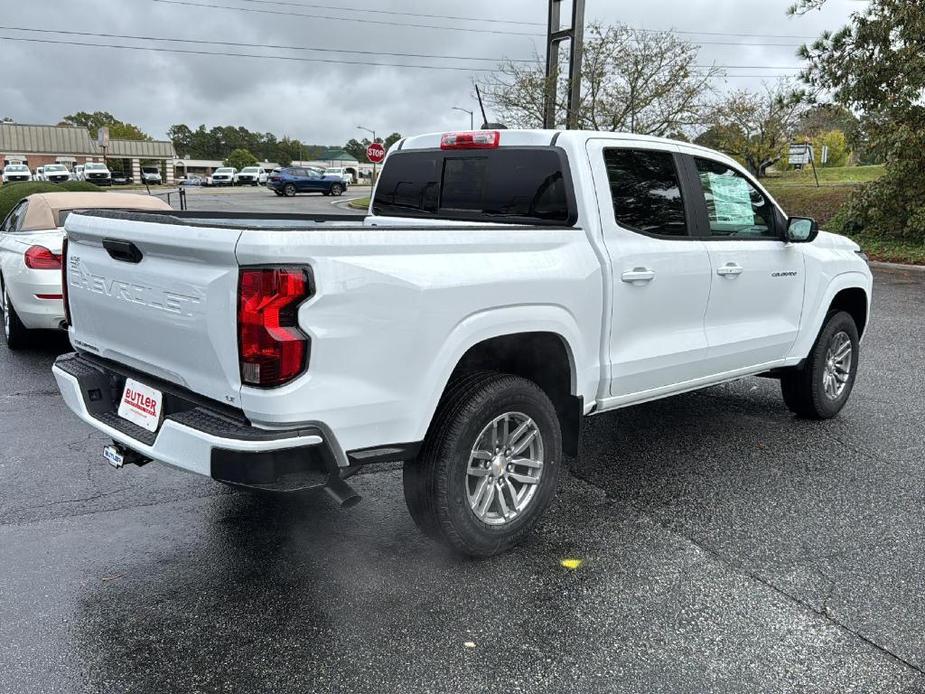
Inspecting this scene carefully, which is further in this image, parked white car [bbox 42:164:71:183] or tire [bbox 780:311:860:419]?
parked white car [bbox 42:164:71:183]

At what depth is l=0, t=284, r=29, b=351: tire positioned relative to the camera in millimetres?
7469

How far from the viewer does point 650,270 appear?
13.3ft

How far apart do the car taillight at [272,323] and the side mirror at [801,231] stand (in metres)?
3.47

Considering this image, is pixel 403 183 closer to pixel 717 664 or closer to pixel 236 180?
pixel 717 664

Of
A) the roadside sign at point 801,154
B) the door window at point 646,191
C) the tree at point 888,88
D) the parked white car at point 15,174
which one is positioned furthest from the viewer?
the parked white car at point 15,174

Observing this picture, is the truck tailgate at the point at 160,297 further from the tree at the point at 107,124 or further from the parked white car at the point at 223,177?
the tree at the point at 107,124

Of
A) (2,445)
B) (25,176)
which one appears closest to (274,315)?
(2,445)

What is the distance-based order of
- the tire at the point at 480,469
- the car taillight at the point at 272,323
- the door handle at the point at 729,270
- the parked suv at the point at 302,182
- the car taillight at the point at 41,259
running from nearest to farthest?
the car taillight at the point at 272,323, the tire at the point at 480,469, the door handle at the point at 729,270, the car taillight at the point at 41,259, the parked suv at the point at 302,182

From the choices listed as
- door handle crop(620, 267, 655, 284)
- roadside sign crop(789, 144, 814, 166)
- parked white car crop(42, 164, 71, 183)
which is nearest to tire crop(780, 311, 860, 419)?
door handle crop(620, 267, 655, 284)

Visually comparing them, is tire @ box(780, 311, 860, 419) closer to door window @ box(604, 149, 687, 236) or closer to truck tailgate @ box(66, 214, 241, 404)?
door window @ box(604, 149, 687, 236)

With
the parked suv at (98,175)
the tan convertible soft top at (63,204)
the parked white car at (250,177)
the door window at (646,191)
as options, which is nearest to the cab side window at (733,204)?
the door window at (646,191)

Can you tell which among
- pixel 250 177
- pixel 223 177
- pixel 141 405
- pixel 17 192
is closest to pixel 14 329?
pixel 141 405

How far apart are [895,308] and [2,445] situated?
10975 mm

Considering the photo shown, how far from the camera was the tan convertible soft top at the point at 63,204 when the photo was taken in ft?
25.0
